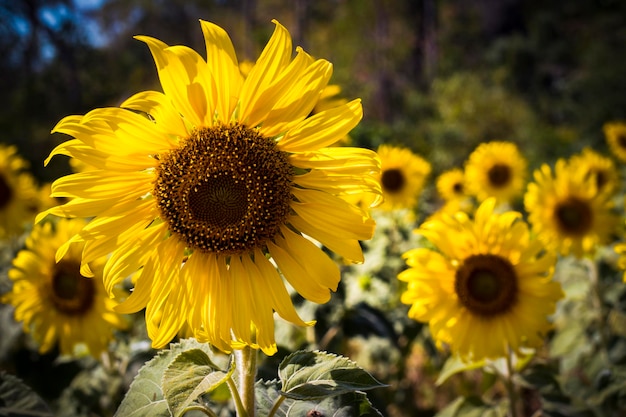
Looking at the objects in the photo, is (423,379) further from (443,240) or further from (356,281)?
(443,240)

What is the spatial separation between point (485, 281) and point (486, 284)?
0.5 inches

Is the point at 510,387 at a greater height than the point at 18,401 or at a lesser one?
greater

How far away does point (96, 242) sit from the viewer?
129 centimetres

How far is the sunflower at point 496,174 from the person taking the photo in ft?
14.8

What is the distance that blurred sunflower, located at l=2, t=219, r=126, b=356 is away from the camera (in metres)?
2.39

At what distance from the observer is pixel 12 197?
12.0 feet

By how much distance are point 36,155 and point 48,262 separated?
9.71 metres

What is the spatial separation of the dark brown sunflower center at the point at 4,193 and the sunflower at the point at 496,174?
333cm

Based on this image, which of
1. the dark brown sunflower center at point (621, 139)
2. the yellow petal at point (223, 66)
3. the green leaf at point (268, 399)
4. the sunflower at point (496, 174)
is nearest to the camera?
the yellow petal at point (223, 66)

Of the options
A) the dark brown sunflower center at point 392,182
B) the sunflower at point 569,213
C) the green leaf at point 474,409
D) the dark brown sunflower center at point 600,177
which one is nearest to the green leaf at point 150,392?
the green leaf at point 474,409

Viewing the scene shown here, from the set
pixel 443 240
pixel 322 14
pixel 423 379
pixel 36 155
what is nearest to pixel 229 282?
pixel 443 240

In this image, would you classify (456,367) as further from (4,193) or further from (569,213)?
(4,193)

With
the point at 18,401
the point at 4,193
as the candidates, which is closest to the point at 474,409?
the point at 18,401

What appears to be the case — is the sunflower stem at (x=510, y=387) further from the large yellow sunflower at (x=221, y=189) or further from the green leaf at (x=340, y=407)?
the large yellow sunflower at (x=221, y=189)
